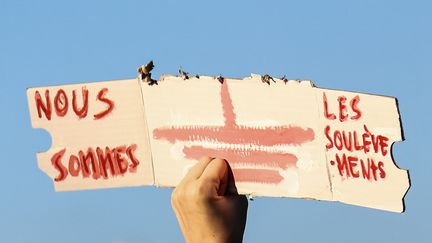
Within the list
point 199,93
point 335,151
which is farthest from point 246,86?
point 335,151

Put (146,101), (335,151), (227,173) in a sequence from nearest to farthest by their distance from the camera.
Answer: (227,173) < (335,151) < (146,101)

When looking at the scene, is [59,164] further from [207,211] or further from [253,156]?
[207,211]

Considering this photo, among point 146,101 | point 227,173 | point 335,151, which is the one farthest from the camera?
point 146,101

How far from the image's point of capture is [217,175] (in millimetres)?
4262

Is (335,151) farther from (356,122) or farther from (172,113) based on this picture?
(172,113)

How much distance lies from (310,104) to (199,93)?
0.59 m

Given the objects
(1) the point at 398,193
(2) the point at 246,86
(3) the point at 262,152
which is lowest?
(1) the point at 398,193

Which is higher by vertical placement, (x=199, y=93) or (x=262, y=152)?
(x=199, y=93)

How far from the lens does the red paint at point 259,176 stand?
16.0 ft

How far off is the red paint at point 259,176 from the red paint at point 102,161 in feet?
1.99

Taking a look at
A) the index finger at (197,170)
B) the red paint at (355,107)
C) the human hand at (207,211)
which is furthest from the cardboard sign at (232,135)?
the human hand at (207,211)

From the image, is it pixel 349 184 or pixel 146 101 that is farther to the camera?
pixel 146 101

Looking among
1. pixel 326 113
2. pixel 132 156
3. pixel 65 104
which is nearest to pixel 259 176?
pixel 326 113

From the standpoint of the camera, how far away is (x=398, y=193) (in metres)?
4.55
